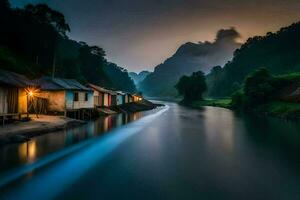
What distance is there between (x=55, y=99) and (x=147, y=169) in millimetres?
24957

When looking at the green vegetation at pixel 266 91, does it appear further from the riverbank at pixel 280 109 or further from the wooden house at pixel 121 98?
the wooden house at pixel 121 98

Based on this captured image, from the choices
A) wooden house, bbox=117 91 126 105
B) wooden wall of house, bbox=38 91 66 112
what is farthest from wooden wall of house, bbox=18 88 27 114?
wooden house, bbox=117 91 126 105

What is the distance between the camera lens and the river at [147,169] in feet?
40.2

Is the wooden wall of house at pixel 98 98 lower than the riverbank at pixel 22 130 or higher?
higher

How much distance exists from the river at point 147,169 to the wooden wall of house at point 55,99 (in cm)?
1133

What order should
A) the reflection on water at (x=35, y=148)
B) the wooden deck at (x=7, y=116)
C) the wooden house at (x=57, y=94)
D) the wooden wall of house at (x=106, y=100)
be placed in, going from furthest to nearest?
the wooden wall of house at (x=106, y=100), the wooden house at (x=57, y=94), the wooden deck at (x=7, y=116), the reflection on water at (x=35, y=148)

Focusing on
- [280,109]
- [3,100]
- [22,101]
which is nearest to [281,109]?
[280,109]

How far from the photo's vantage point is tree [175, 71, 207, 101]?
12462 cm

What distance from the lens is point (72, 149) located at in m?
21.2

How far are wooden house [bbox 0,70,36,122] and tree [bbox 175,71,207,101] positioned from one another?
10203 centimetres

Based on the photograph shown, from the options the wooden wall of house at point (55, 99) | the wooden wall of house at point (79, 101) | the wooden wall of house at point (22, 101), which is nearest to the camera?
the wooden wall of house at point (22, 101)

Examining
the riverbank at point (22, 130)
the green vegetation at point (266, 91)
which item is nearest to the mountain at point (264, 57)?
the green vegetation at point (266, 91)

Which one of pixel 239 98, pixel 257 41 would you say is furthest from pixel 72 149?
pixel 257 41

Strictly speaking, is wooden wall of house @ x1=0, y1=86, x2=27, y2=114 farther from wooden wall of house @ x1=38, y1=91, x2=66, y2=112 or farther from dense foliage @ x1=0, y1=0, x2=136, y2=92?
dense foliage @ x1=0, y1=0, x2=136, y2=92
